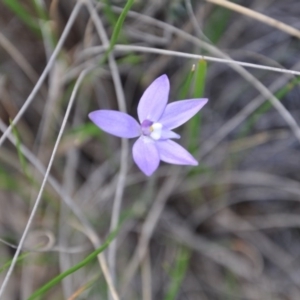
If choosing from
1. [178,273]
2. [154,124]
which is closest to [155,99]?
[154,124]

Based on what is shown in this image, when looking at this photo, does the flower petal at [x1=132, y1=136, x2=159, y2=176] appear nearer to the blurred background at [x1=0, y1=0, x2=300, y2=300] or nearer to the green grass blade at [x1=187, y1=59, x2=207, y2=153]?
the green grass blade at [x1=187, y1=59, x2=207, y2=153]

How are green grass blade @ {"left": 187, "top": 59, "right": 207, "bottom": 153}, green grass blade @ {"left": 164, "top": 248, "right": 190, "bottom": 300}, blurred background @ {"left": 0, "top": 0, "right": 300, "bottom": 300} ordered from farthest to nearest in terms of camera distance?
1. blurred background @ {"left": 0, "top": 0, "right": 300, "bottom": 300}
2. green grass blade @ {"left": 164, "top": 248, "right": 190, "bottom": 300}
3. green grass blade @ {"left": 187, "top": 59, "right": 207, "bottom": 153}

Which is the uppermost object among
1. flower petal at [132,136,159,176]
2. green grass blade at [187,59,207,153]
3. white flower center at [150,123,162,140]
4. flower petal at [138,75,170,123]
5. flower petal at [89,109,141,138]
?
green grass blade at [187,59,207,153]

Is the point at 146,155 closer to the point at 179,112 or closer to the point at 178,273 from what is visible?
the point at 179,112

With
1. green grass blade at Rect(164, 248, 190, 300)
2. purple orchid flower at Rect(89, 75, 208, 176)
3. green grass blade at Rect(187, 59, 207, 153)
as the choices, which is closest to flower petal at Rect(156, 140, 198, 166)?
purple orchid flower at Rect(89, 75, 208, 176)

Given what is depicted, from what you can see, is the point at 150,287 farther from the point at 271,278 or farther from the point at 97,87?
the point at 97,87

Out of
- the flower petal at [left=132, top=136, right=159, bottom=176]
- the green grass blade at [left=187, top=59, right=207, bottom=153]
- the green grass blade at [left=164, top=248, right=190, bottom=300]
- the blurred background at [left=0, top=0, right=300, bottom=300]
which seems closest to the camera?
the flower petal at [left=132, top=136, right=159, bottom=176]
